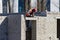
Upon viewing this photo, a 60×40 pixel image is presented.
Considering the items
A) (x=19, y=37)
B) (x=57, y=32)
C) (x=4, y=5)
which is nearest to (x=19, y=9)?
(x=4, y=5)

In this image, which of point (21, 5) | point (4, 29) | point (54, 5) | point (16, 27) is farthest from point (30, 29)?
point (54, 5)

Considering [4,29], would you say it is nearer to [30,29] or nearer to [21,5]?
[30,29]

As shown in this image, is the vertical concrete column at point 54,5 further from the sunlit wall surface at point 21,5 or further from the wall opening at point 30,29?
the wall opening at point 30,29

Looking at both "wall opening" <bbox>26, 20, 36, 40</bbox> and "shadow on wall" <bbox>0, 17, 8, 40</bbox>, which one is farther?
"shadow on wall" <bbox>0, 17, 8, 40</bbox>

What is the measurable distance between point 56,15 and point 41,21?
0.96m

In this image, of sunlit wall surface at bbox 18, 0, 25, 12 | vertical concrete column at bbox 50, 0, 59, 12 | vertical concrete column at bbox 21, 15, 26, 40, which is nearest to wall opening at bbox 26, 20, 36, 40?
vertical concrete column at bbox 21, 15, 26, 40

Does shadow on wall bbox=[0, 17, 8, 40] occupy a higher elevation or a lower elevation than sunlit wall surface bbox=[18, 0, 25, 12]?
lower

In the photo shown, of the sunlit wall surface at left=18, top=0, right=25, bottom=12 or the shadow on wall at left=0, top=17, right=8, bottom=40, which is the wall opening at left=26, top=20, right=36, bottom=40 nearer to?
the shadow on wall at left=0, top=17, right=8, bottom=40

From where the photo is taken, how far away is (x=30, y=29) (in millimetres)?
11375

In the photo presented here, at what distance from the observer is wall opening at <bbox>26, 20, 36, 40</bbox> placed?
11.1m

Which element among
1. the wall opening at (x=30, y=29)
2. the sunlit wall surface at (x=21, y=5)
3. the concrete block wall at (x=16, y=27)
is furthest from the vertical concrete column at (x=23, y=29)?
the sunlit wall surface at (x=21, y=5)

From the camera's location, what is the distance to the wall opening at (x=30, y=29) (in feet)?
36.4

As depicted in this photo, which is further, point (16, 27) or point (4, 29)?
point (4, 29)

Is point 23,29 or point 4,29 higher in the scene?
point 23,29
